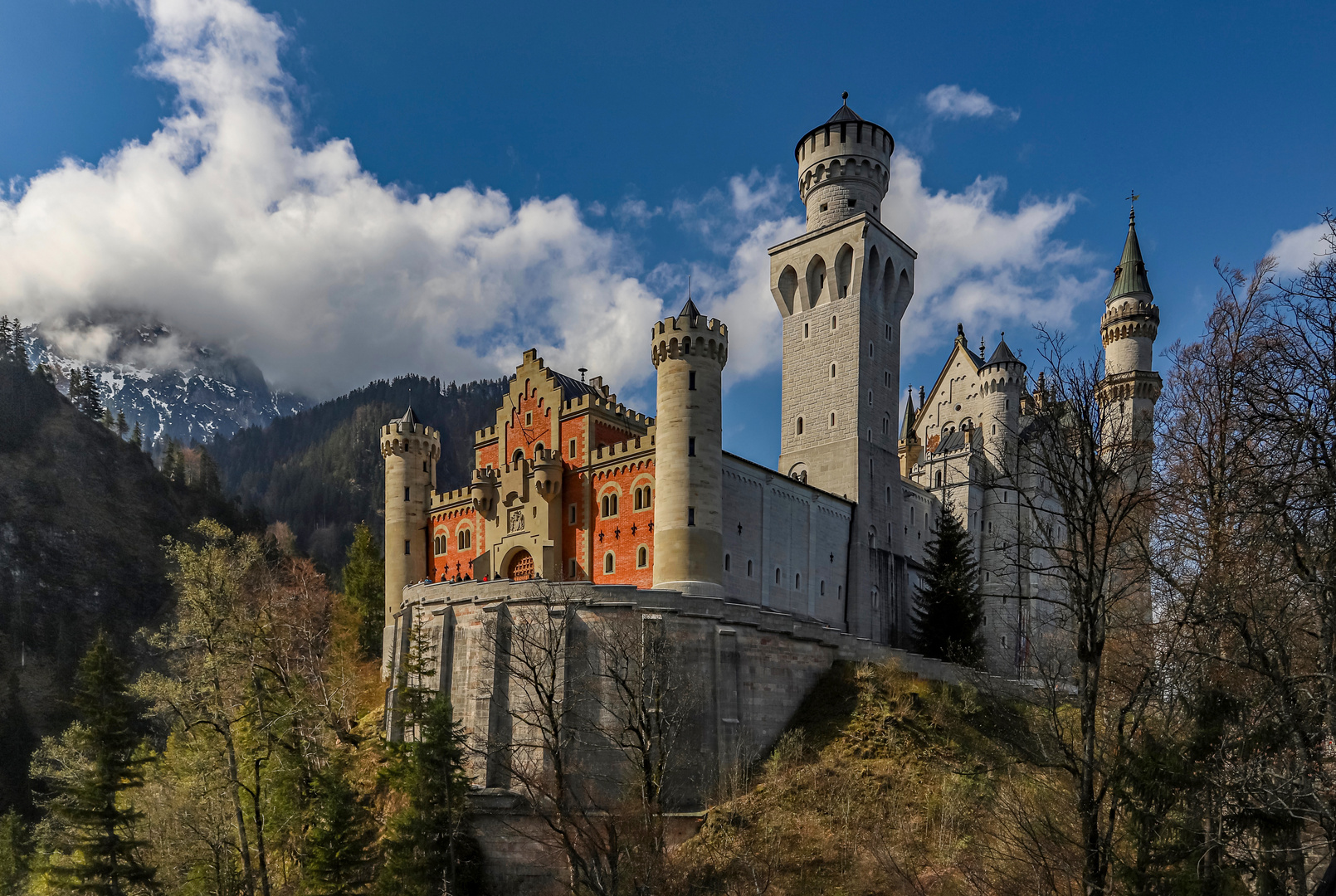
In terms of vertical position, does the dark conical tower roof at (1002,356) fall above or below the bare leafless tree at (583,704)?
above

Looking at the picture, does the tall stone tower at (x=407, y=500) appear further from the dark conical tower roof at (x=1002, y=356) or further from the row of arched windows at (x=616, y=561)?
the dark conical tower roof at (x=1002, y=356)

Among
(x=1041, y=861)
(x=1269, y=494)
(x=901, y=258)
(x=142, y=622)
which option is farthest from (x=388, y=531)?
(x=142, y=622)

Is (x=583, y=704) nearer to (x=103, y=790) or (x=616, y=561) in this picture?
(x=616, y=561)

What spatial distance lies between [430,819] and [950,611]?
30.4 metres

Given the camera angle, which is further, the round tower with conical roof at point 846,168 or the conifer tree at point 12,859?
the round tower with conical roof at point 846,168

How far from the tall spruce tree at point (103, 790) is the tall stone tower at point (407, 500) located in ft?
63.4

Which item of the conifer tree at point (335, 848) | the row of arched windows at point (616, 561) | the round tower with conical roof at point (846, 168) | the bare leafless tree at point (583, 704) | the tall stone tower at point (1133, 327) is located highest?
the round tower with conical roof at point (846, 168)

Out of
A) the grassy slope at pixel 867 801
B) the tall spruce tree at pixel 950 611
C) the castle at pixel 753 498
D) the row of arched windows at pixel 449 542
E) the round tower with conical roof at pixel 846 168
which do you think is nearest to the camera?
the grassy slope at pixel 867 801

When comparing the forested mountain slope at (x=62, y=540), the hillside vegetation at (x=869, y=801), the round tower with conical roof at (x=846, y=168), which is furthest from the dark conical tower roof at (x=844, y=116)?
the forested mountain slope at (x=62, y=540)

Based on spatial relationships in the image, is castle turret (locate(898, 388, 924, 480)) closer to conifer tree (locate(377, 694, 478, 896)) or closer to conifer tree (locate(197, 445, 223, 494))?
conifer tree (locate(377, 694, 478, 896))

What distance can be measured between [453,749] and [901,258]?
132 ft

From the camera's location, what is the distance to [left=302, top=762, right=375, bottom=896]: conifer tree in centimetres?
2794

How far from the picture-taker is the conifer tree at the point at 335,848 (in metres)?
27.9

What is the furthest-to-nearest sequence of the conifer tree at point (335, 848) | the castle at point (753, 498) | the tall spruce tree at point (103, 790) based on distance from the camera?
the castle at point (753, 498), the tall spruce tree at point (103, 790), the conifer tree at point (335, 848)
